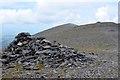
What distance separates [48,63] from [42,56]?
8.30 feet

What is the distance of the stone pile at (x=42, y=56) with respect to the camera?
3197 cm

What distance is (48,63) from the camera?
3209 cm

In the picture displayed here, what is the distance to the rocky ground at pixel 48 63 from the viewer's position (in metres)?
26.9

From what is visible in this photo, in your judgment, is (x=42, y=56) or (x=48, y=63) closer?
(x=48, y=63)

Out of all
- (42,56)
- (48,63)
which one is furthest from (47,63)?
(42,56)

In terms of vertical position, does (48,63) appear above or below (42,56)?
below

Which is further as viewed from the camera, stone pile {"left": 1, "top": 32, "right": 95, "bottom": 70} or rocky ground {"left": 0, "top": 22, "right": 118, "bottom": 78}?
stone pile {"left": 1, "top": 32, "right": 95, "bottom": 70}

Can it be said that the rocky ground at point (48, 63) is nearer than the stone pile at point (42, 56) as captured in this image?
Yes

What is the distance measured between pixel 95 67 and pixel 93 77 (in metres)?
4.79

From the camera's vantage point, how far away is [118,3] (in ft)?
250

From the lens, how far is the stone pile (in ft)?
105

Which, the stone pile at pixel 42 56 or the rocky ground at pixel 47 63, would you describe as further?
the stone pile at pixel 42 56

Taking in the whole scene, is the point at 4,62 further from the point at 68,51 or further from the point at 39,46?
the point at 68,51

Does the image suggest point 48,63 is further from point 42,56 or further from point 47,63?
point 42,56
